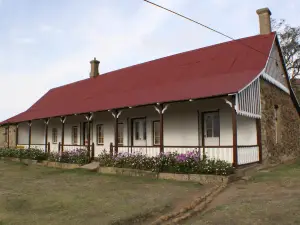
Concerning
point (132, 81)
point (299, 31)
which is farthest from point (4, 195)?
point (299, 31)

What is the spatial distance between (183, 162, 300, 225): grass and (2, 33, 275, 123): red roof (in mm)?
3451

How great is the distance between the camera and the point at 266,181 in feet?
34.4

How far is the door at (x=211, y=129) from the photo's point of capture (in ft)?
46.4

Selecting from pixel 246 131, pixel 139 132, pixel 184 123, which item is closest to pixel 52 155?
pixel 139 132

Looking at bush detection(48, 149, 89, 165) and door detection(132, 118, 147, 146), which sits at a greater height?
door detection(132, 118, 147, 146)

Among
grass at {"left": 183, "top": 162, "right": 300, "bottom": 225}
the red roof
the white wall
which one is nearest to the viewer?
grass at {"left": 183, "top": 162, "right": 300, "bottom": 225}

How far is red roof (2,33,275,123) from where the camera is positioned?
13.2 meters

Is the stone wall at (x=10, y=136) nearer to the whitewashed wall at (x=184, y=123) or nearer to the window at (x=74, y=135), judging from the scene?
the window at (x=74, y=135)

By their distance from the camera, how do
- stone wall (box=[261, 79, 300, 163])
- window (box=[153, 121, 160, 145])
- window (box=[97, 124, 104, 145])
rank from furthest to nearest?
window (box=[97, 124, 104, 145])
window (box=[153, 121, 160, 145])
stone wall (box=[261, 79, 300, 163])

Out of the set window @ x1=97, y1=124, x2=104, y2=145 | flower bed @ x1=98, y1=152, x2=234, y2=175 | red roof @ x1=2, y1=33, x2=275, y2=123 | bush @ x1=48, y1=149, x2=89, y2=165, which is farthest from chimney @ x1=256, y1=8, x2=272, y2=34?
bush @ x1=48, y1=149, x2=89, y2=165

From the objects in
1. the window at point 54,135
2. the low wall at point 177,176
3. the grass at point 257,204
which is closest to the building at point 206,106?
the low wall at point 177,176

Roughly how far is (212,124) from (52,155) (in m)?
10.3

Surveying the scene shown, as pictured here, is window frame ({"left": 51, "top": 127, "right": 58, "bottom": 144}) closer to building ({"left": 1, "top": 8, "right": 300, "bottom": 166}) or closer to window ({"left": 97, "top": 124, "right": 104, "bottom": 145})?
building ({"left": 1, "top": 8, "right": 300, "bottom": 166})

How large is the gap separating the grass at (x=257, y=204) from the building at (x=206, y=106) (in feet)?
6.05
